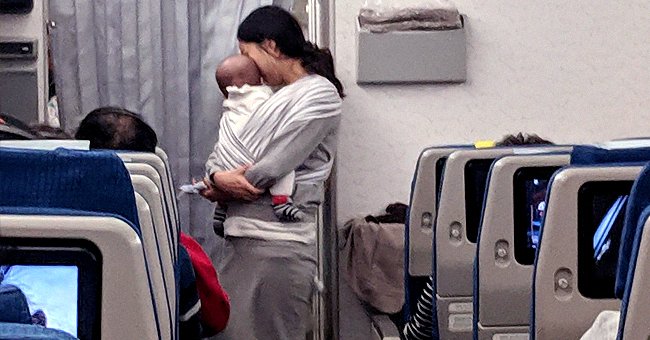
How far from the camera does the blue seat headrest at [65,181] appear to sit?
1.67 metres

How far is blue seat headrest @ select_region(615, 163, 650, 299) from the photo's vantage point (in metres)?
1.54

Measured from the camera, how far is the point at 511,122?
16.7 ft

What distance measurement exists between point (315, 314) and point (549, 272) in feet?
10.1

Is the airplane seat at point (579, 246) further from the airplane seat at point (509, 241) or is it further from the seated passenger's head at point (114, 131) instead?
the seated passenger's head at point (114, 131)

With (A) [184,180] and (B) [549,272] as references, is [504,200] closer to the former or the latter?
(B) [549,272]

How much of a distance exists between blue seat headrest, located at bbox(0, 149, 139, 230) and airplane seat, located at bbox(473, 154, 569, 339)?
1.17m

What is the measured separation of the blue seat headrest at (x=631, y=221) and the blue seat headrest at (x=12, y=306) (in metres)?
→ 0.89

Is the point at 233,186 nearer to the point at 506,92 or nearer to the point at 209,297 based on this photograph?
the point at 209,297

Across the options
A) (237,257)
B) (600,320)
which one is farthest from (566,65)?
(600,320)

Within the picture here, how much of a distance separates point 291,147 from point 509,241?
1353mm

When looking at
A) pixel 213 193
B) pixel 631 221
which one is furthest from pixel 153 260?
pixel 213 193

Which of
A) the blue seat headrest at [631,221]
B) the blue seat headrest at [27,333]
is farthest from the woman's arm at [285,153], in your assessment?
the blue seat headrest at [27,333]

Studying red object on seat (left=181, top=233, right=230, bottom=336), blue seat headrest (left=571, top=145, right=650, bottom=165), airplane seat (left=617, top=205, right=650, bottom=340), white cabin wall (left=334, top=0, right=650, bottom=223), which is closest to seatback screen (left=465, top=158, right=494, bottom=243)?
red object on seat (left=181, top=233, right=230, bottom=336)

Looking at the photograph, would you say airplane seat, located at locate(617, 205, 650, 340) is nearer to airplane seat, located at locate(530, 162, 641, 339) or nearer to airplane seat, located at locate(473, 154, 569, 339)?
airplane seat, located at locate(530, 162, 641, 339)
